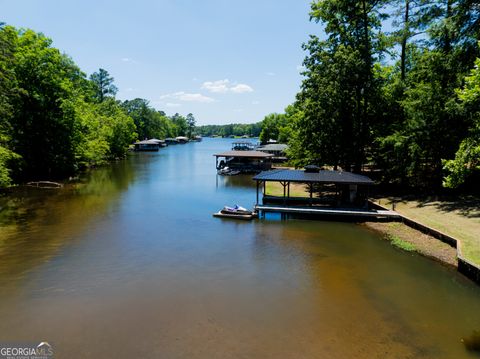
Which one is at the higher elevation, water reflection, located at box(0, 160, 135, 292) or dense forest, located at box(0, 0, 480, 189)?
dense forest, located at box(0, 0, 480, 189)

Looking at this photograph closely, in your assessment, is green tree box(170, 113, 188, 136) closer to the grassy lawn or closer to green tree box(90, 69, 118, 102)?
green tree box(90, 69, 118, 102)

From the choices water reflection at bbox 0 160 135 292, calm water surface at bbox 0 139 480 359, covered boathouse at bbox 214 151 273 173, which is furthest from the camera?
covered boathouse at bbox 214 151 273 173

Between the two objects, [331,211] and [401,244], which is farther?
[331,211]

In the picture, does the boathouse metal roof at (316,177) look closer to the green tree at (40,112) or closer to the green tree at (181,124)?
the green tree at (40,112)

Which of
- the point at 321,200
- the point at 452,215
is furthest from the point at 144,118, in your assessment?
the point at 452,215

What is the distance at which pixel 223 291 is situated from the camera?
12.9m

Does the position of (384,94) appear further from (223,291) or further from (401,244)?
(223,291)

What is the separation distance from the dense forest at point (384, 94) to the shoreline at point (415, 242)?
7.00m

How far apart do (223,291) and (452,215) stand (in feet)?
51.5

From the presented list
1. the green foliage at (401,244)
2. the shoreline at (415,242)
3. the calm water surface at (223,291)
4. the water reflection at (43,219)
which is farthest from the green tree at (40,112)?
the green foliage at (401,244)

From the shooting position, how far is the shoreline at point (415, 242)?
15688mm

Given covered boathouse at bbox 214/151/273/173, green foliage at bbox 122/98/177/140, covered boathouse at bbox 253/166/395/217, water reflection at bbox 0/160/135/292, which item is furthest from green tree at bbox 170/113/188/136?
covered boathouse at bbox 253/166/395/217

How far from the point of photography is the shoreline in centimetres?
1569

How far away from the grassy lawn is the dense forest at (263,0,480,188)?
2764mm
